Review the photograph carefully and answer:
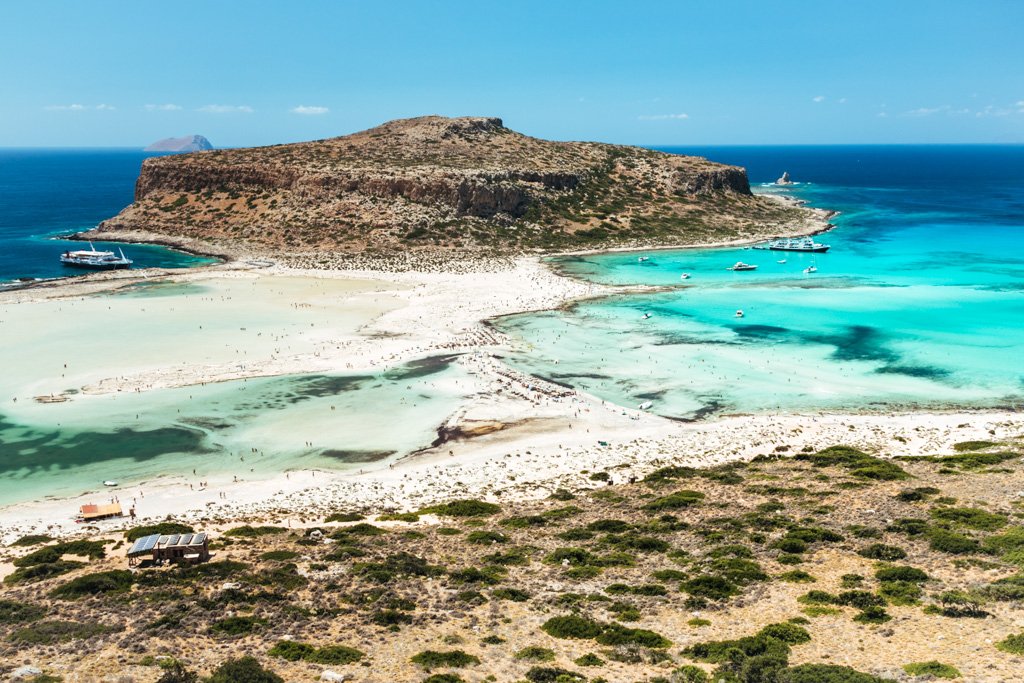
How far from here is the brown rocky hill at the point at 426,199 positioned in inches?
3910

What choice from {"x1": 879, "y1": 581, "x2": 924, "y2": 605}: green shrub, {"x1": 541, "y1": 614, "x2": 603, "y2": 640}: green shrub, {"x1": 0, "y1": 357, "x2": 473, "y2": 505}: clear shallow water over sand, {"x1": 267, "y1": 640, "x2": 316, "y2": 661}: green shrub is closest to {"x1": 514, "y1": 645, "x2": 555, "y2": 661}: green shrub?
{"x1": 541, "y1": 614, "x2": 603, "y2": 640}: green shrub

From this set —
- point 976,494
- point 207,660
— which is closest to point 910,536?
point 976,494

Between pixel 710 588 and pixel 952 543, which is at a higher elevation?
pixel 952 543

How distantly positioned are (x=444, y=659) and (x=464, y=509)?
37.8ft

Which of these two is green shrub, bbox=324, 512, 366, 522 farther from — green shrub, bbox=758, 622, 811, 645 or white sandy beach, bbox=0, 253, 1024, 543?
green shrub, bbox=758, 622, 811, 645

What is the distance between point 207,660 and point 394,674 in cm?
477

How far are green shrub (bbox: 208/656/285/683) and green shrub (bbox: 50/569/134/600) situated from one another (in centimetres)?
664

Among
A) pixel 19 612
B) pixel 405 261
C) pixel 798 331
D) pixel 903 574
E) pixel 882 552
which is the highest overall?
pixel 405 261

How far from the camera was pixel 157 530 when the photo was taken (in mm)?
27438

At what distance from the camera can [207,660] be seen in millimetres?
18938

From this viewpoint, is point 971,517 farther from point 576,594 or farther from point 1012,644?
point 576,594

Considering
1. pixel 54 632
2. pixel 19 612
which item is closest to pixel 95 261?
pixel 19 612

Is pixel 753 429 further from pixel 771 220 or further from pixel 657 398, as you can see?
pixel 771 220

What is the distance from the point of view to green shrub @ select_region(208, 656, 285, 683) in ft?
57.9
